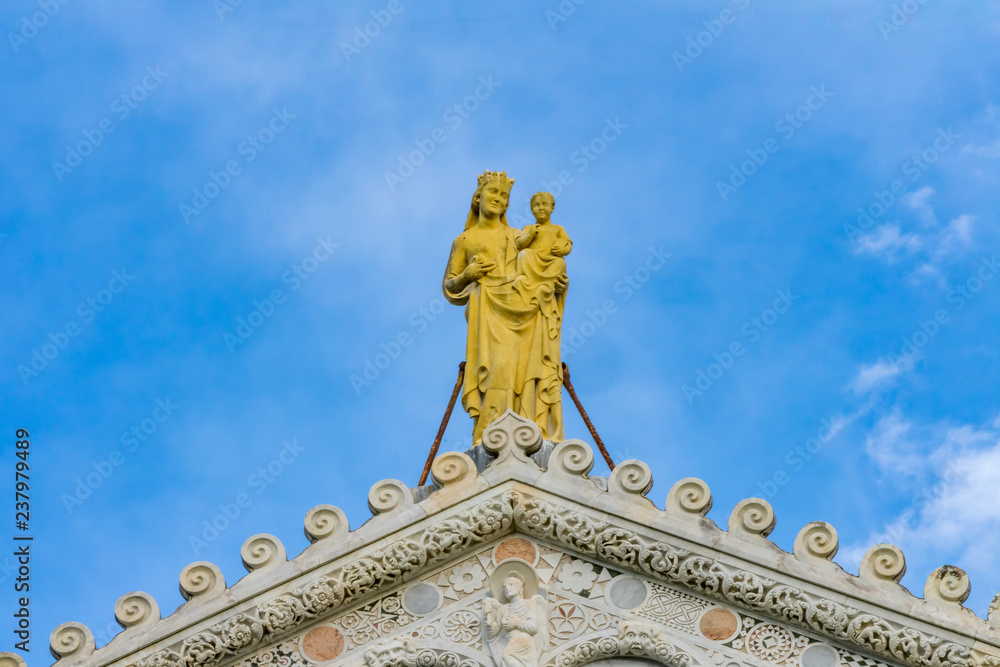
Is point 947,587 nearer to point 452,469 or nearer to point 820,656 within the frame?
point 820,656

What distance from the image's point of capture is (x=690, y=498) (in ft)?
67.4

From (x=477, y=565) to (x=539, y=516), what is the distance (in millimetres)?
763

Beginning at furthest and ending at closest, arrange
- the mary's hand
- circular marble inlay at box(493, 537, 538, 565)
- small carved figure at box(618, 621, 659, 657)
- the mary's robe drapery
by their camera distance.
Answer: the mary's hand → the mary's robe drapery → circular marble inlay at box(493, 537, 538, 565) → small carved figure at box(618, 621, 659, 657)

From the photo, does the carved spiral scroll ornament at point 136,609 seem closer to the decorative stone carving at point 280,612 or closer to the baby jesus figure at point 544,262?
the decorative stone carving at point 280,612

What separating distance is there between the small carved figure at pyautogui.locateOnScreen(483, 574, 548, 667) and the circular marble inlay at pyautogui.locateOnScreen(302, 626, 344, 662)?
140cm

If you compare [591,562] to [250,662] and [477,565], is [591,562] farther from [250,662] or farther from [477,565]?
[250,662]

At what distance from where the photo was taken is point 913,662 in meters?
19.6

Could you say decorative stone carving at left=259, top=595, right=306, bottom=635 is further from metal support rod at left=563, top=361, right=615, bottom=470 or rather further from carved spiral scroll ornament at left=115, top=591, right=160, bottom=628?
metal support rod at left=563, top=361, right=615, bottom=470

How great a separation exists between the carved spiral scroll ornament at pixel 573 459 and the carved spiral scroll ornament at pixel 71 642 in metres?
4.58

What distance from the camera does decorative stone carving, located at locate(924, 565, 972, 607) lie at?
1972 centimetres

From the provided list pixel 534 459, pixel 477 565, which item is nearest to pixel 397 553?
pixel 477 565

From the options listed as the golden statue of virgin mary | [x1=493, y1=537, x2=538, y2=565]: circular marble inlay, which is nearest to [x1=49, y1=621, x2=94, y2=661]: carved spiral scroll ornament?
[x1=493, y1=537, x2=538, y2=565]: circular marble inlay

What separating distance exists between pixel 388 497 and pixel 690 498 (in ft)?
9.29

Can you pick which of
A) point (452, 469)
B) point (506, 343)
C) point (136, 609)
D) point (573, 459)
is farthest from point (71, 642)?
point (506, 343)
